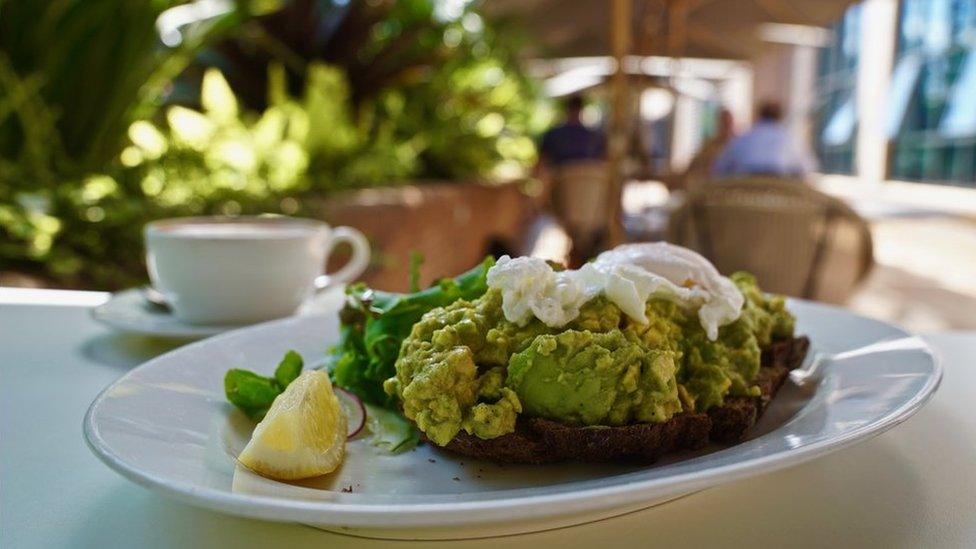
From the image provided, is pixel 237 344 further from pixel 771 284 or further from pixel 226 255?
pixel 771 284

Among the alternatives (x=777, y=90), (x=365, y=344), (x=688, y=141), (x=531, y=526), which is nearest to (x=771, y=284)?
(x=365, y=344)

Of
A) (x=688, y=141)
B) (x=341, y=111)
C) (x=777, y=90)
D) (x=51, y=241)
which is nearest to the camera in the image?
(x=51, y=241)

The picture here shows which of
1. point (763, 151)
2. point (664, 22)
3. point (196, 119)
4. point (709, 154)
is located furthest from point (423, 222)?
point (709, 154)

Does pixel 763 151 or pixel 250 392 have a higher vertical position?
pixel 250 392

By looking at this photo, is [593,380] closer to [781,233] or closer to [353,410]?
[353,410]

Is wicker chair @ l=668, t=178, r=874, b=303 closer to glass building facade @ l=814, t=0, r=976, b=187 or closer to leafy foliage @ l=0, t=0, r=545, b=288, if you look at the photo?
leafy foliage @ l=0, t=0, r=545, b=288

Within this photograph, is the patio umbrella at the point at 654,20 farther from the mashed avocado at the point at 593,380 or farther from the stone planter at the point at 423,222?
the mashed avocado at the point at 593,380
